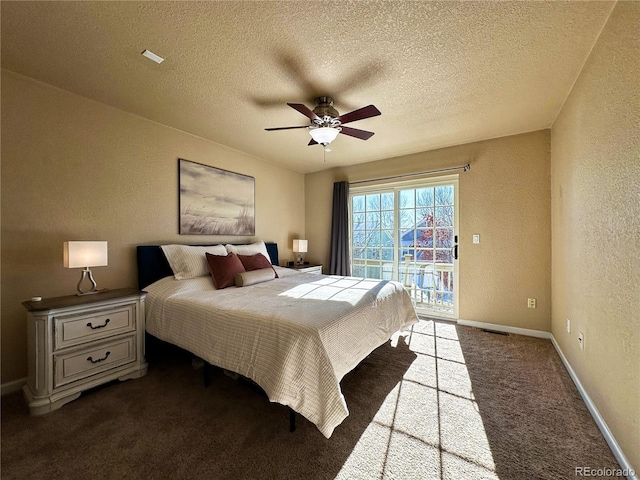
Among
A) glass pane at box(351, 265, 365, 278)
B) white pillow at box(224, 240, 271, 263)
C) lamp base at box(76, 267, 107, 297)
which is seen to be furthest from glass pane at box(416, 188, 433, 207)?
lamp base at box(76, 267, 107, 297)

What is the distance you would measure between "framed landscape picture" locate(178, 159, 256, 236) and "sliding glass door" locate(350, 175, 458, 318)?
1.92 metres

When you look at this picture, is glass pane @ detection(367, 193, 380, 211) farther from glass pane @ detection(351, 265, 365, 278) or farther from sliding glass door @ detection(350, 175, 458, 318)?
glass pane @ detection(351, 265, 365, 278)

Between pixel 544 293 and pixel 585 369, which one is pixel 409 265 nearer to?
pixel 544 293

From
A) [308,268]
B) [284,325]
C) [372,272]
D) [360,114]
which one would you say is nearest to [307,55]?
[360,114]

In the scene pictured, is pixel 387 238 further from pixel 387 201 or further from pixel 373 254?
pixel 387 201

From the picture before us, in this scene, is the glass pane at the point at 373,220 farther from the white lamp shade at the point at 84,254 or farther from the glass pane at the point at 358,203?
the white lamp shade at the point at 84,254

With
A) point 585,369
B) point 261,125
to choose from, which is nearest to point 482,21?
point 261,125

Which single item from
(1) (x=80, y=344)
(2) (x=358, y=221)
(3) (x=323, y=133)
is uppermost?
(3) (x=323, y=133)

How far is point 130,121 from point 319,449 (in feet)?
11.3

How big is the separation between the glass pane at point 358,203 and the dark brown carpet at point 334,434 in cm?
294

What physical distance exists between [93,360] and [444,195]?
14.5 feet

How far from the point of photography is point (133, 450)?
4.82ft

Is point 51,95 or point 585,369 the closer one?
point 585,369

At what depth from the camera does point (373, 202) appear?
4.51 m
